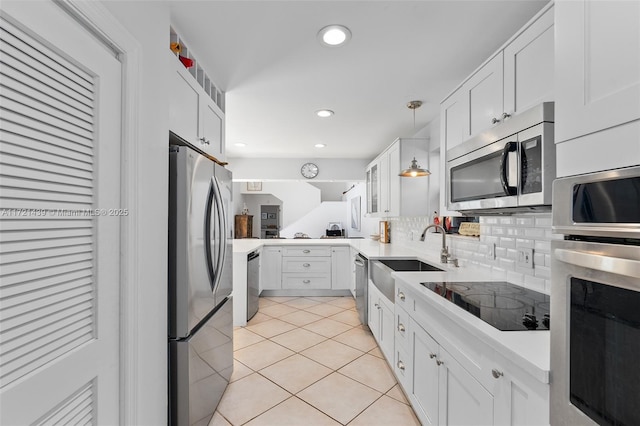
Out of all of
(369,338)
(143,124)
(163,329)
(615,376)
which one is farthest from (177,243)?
(369,338)

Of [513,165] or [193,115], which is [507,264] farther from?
[193,115]

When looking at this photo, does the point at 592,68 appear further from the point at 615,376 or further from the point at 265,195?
the point at 265,195

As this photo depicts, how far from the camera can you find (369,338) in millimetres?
3150

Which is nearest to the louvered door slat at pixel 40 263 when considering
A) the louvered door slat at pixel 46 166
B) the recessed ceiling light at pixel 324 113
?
the louvered door slat at pixel 46 166

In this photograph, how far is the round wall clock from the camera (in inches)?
211

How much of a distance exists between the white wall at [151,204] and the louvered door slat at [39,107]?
25 centimetres

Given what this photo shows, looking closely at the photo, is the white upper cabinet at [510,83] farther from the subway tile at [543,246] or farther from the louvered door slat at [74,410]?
the louvered door slat at [74,410]

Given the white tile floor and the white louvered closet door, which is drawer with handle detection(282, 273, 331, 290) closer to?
the white tile floor

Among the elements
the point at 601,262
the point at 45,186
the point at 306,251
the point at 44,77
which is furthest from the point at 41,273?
the point at 306,251

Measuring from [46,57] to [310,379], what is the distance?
7.91ft

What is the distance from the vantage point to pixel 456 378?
130 centimetres

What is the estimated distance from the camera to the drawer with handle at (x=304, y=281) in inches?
190

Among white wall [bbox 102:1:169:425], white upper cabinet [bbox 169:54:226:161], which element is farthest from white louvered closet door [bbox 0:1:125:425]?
white upper cabinet [bbox 169:54:226:161]

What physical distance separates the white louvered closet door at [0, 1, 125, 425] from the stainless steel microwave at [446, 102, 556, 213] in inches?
65.2
